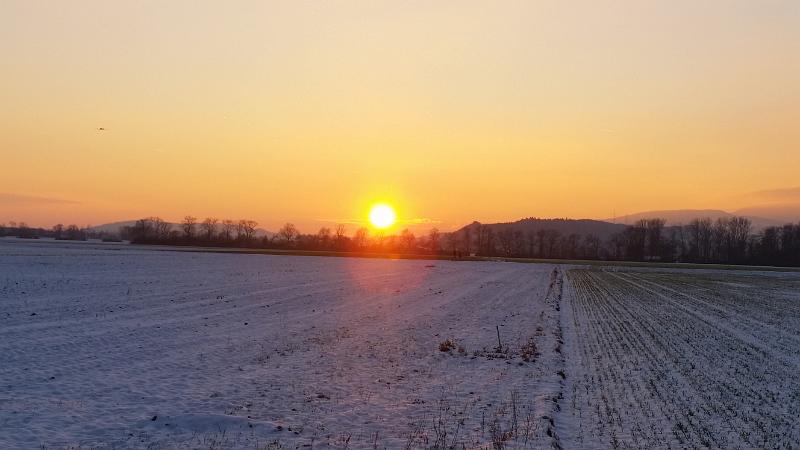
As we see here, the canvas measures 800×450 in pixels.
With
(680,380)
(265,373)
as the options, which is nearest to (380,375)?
(265,373)

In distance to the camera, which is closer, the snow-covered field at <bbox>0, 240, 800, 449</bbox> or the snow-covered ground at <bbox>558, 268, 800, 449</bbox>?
the snow-covered field at <bbox>0, 240, 800, 449</bbox>

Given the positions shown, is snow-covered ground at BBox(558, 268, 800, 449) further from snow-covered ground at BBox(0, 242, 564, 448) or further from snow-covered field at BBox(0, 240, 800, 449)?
snow-covered ground at BBox(0, 242, 564, 448)

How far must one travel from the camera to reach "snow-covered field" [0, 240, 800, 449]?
10719 mm

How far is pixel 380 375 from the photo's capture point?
Result: 51.4 ft

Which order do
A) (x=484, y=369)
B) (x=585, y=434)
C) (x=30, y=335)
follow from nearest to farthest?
(x=585, y=434)
(x=484, y=369)
(x=30, y=335)

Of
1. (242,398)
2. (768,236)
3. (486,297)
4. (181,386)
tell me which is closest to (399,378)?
(242,398)

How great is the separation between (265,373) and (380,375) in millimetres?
3073

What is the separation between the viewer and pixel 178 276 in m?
46.7

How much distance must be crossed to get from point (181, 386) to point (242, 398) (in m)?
2.00

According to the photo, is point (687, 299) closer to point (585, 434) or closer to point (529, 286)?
point (529, 286)

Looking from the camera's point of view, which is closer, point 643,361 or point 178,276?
point 643,361

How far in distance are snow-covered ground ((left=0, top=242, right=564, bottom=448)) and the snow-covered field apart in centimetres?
6

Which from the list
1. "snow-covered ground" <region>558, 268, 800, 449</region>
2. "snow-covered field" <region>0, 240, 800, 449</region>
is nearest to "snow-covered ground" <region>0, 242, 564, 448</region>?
"snow-covered field" <region>0, 240, 800, 449</region>

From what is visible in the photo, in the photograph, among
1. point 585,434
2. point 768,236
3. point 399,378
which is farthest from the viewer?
point 768,236
